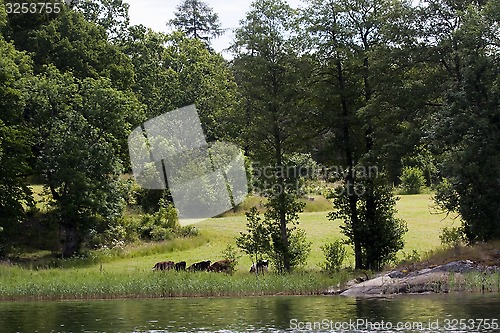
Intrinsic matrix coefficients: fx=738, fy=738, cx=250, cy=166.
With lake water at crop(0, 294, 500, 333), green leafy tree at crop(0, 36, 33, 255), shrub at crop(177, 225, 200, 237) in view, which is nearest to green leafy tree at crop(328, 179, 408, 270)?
lake water at crop(0, 294, 500, 333)

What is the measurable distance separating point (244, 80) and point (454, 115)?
11.9 meters

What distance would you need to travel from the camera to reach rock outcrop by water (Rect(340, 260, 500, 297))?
105ft

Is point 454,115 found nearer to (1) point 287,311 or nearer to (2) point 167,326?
(1) point 287,311

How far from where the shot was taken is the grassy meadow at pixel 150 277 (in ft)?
112

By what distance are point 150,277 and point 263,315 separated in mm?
11038

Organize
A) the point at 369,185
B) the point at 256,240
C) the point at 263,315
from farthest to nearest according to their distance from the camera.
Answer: the point at 256,240 → the point at 369,185 → the point at 263,315

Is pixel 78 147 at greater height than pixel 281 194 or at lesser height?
greater

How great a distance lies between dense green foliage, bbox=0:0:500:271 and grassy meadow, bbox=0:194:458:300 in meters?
2.37

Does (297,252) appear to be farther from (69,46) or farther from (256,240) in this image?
(69,46)

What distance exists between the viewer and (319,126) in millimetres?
41688

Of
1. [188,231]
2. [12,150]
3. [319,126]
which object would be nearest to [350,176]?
[319,126]

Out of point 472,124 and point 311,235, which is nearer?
point 472,124

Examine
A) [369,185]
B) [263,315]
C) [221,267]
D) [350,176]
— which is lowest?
[263,315]

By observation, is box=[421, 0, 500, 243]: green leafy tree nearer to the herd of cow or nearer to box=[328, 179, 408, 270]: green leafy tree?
box=[328, 179, 408, 270]: green leafy tree
